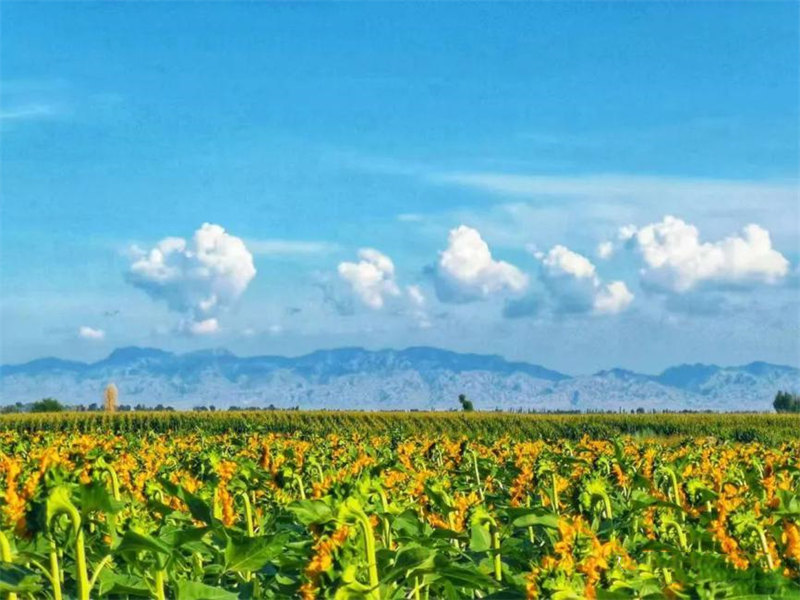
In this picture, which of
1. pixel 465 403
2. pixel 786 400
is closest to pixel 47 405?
pixel 465 403

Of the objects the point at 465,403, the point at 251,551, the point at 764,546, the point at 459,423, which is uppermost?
the point at 465,403

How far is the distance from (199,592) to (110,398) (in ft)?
204

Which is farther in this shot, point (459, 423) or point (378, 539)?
point (459, 423)

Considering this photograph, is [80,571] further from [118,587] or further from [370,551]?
[370,551]

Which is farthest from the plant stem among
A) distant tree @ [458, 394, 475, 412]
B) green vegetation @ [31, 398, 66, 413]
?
green vegetation @ [31, 398, 66, 413]

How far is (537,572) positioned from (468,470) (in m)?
9.01

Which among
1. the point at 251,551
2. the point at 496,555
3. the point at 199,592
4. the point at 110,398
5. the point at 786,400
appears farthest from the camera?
the point at 786,400

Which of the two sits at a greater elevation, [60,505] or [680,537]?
[60,505]

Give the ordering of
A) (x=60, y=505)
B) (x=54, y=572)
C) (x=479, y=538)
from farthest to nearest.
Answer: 1. (x=479, y=538)
2. (x=54, y=572)
3. (x=60, y=505)

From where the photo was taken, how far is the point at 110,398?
6431cm

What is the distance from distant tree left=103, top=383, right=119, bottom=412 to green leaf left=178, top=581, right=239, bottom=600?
2395 inches

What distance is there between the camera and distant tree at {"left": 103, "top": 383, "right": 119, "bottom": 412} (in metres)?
63.7

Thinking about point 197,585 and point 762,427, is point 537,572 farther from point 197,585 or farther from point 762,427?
point 762,427

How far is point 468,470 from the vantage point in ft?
42.2
